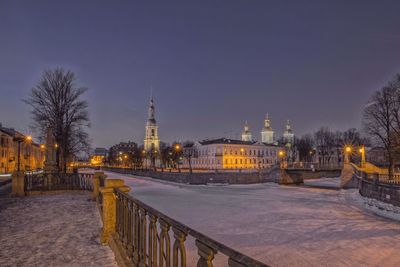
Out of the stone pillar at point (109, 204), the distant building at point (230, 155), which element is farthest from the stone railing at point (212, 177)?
the distant building at point (230, 155)

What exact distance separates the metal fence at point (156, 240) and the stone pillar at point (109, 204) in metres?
0.17

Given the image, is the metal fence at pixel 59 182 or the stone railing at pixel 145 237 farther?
the metal fence at pixel 59 182

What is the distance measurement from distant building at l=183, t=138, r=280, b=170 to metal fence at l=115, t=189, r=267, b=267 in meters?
96.6

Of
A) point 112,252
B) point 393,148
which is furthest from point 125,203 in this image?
point 393,148

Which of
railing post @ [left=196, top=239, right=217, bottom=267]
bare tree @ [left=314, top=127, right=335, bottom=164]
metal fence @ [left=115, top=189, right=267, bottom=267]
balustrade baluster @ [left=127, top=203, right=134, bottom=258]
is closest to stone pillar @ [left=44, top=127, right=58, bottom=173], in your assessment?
metal fence @ [left=115, top=189, right=267, bottom=267]

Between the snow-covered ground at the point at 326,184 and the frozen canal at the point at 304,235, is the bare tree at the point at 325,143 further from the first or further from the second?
the frozen canal at the point at 304,235

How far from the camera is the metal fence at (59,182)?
20.0 m

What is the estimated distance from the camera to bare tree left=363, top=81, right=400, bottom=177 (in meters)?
38.6

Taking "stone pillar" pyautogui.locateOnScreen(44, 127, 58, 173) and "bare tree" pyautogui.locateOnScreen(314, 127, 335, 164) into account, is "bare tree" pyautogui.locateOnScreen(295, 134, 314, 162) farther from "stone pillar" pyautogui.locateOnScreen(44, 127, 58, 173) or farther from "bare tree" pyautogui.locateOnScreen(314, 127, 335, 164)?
"stone pillar" pyautogui.locateOnScreen(44, 127, 58, 173)

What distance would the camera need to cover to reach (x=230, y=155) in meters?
109

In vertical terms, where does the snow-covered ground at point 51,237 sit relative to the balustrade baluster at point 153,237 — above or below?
below

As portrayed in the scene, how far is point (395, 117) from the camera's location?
1556 inches

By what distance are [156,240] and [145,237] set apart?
2.09 feet

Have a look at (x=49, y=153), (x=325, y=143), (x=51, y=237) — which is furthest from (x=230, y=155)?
(x=51, y=237)
